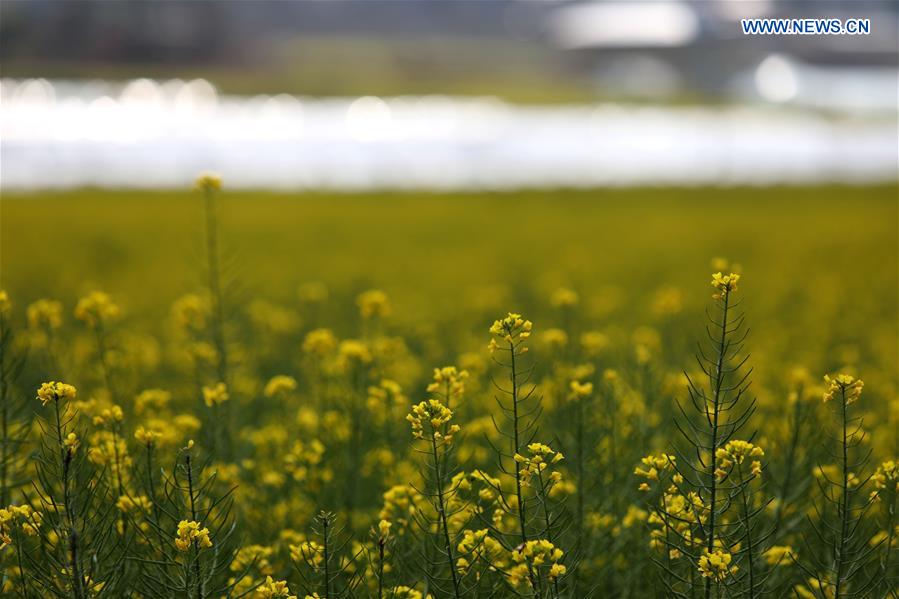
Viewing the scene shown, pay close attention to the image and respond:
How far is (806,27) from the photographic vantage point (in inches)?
230

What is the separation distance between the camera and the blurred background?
22.4 meters

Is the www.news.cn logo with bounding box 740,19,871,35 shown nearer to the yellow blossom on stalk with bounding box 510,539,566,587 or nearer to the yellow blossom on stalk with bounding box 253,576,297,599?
the yellow blossom on stalk with bounding box 510,539,566,587

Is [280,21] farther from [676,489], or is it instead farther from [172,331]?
[676,489]

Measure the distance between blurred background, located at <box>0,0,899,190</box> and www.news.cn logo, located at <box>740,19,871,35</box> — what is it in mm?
1041

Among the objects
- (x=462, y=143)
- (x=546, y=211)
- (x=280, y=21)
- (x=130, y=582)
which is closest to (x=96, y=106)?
(x=280, y=21)

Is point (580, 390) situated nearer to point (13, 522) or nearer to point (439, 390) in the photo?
point (439, 390)

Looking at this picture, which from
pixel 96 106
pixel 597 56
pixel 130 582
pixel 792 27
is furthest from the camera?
pixel 597 56

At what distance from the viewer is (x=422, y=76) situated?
45.4 meters

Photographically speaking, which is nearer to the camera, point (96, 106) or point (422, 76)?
point (96, 106)

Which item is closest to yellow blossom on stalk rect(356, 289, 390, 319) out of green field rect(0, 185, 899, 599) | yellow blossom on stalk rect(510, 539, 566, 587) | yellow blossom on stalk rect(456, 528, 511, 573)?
green field rect(0, 185, 899, 599)

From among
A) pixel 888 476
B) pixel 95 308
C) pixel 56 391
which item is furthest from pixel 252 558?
pixel 888 476

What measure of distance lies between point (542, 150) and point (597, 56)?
16.5 m

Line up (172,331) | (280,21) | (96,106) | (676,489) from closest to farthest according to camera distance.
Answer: (676,489)
(172,331)
(96,106)
(280,21)

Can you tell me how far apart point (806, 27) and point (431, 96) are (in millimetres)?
39095
